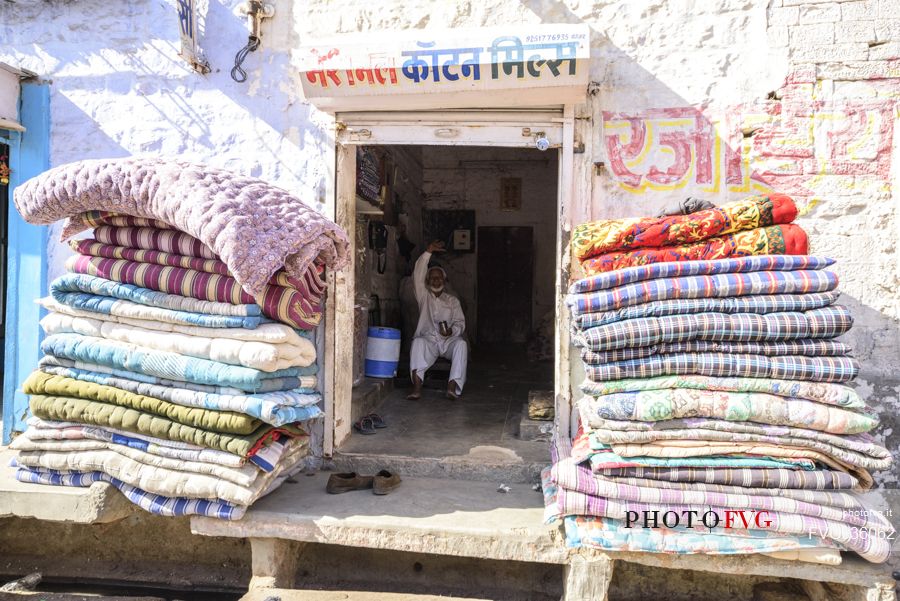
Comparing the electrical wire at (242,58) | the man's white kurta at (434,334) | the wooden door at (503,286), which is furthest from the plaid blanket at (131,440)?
the wooden door at (503,286)

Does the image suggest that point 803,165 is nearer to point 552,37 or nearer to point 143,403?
point 552,37

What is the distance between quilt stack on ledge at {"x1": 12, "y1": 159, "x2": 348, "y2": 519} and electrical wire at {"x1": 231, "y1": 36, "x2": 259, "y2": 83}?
1080 mm

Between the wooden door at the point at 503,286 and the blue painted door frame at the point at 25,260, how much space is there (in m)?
6.30

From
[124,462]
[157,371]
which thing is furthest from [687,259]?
[124,462]

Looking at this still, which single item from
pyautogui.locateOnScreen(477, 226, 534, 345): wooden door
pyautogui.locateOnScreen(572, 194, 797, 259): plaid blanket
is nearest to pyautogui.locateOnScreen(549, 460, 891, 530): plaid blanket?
pyautogui.locateOnScreen(572, 194, 797, 259): plaid blanket

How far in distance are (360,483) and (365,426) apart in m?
0.97

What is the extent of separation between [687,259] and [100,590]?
4.09 meters

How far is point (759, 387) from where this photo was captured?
2.57 meters

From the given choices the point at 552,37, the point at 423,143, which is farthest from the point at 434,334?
the point at 552,37

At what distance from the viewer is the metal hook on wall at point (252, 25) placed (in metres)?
3.71

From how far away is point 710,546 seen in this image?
258 cm

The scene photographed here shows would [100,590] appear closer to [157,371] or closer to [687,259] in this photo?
[157,371]

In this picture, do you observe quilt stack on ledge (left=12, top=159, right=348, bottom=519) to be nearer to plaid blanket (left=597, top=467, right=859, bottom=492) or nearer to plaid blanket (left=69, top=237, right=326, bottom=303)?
plaid blanket (left=69, top=237, right=326, bottom=303)

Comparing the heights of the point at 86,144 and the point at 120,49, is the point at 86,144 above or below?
below
